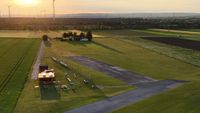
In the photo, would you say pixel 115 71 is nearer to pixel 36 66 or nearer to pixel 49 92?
pixel 36 66

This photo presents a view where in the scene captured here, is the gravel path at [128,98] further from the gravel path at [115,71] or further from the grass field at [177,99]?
the gravel path at [115,71]

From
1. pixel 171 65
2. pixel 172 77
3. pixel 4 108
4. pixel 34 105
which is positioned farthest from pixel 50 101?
pixel 171 65

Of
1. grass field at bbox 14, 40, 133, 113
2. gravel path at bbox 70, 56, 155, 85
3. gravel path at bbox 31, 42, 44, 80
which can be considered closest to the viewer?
grass field at bbox 14, 40, 133, 113

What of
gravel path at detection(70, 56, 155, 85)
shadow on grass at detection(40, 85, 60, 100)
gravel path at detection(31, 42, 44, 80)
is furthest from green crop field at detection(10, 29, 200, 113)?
gravel path at detection(70, 56, 155, 85)

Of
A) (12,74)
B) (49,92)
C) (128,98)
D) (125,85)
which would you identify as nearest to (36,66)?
(12,74)

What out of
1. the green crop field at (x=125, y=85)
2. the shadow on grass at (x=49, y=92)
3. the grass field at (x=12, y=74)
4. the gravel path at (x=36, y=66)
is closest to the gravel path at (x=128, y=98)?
the green crop field at (x=125, y=85)

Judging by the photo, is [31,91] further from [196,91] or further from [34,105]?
[196,91]

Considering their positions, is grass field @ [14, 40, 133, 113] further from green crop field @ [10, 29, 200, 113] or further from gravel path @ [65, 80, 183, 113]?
gravel path @ [65, 80, 183, 113]
